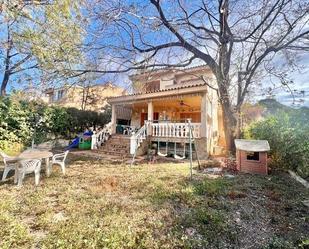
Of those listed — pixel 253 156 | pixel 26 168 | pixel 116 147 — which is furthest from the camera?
pixel 116 147

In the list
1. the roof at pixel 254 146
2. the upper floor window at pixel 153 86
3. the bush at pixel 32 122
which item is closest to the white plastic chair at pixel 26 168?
the roof at pixel 254 146

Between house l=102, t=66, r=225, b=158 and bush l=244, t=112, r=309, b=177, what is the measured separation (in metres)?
4.14

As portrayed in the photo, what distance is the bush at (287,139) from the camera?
7.66 m

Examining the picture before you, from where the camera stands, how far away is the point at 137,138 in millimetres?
13562

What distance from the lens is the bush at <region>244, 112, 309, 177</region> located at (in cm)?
766

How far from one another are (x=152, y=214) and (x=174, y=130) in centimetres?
975

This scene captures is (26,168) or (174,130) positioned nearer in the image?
(26,168)

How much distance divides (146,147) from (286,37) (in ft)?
34.8

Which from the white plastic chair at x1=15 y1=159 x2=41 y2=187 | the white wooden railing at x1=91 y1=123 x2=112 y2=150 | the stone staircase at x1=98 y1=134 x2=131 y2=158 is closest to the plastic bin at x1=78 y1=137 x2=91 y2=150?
the white wooden railing at x1=91 y1=123 x2=112 y2=150

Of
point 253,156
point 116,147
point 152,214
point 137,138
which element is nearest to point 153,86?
point 116,147

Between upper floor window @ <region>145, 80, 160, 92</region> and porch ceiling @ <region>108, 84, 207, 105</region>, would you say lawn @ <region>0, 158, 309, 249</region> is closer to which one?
porch ceiling @ <region>108, 84, 207, 105</region>

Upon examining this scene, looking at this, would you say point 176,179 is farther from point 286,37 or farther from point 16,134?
point 16,134

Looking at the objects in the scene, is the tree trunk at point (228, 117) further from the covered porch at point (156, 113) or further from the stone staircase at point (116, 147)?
the stone staircase at point (116, 147)

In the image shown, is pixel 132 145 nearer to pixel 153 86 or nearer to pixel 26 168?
pixel 26 168
